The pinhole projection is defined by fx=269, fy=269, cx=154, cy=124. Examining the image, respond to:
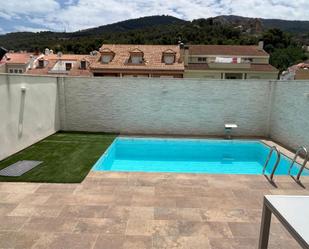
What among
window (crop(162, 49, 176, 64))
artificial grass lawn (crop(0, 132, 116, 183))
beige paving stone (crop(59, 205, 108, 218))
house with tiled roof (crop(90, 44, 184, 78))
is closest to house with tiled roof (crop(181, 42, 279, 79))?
window (crop(162, 49, 176, 64))

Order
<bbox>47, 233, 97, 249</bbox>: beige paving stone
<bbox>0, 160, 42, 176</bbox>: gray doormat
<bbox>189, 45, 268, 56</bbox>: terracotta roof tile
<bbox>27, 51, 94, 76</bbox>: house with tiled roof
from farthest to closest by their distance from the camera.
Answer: <bbox>189, 45, 268, 56</bbox>: terracotta roof tile < <bbox>27, 51, 94, 76</bbox>: house with tiled roof < <bbox>0, 160, 42, 176</bbox>: gray doormat < <bbox>47, 233, 97, 249</bbox>: beige paving stone

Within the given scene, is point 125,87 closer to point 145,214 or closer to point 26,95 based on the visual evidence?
point 26,95

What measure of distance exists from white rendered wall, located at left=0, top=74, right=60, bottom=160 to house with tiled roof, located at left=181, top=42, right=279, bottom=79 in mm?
21010

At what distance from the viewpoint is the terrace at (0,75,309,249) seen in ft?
12.1

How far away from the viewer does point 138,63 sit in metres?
26.0

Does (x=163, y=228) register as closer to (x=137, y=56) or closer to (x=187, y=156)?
(x=187, y=156)

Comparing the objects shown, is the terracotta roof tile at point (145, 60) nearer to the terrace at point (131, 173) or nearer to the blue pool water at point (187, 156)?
the terrace at point (131, 173)

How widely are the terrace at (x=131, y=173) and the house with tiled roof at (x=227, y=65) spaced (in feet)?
63.0

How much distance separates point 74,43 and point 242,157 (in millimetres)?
45424

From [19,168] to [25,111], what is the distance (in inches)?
87.2

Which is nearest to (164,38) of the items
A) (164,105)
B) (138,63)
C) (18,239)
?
(138,63)

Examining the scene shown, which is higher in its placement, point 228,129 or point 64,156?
point 228,129

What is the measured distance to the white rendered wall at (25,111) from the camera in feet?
22.1

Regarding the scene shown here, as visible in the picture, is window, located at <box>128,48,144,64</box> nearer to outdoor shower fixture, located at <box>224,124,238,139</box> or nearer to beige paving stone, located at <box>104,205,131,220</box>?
outdoor shower fixture, located at <box>224,124,238,139</box>
